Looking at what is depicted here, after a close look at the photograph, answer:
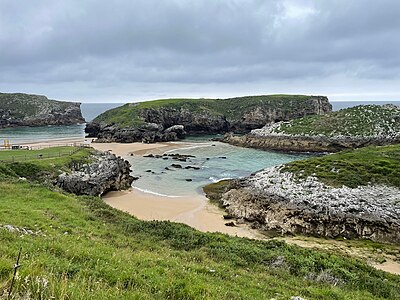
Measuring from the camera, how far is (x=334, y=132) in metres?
82.8

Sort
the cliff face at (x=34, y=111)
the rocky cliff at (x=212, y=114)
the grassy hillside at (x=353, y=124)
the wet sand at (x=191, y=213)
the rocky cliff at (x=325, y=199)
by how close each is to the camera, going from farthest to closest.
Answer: the cliff face at (x=34, y=111)
the rocky cliff at (x=212, y=114)
the grassy hillside at (x=353, y=124)
the rocky cliff at (x=325, y=199)
the wet sand at (x=191, y=213)

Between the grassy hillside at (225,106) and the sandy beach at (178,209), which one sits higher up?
the grassy hillside at (225,106)

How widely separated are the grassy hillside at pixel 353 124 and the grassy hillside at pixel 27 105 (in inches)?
4414

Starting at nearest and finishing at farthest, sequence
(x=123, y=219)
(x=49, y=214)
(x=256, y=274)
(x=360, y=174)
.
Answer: (x=256, y=274) < (x=49, y=214) < (x=123, y=219) < (x=360, y=174)

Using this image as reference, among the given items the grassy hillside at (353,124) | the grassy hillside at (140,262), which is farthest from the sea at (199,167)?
the grassy hillside at (140,262)

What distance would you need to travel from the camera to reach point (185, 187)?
43594mm

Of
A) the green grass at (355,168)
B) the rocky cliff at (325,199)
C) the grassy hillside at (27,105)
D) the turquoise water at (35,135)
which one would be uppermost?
the grassy hillside at (27,105)

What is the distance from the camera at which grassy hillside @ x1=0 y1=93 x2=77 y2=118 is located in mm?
150000

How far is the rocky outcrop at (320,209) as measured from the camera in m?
26.6

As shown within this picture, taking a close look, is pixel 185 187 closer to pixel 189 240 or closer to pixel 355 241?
pixel 355 241

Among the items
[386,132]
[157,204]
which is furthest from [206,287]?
[386,132]

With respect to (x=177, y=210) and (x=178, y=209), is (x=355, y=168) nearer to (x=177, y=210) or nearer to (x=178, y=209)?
(x=178, y=209)

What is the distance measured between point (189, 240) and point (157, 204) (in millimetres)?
18665

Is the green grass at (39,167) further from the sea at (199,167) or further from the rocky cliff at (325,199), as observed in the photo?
the rocky cliff at (325,199)
